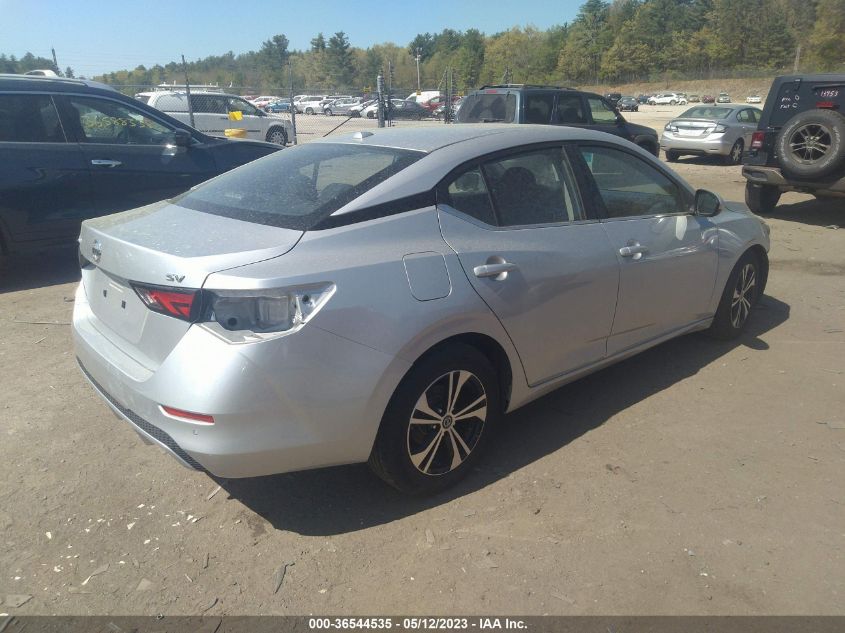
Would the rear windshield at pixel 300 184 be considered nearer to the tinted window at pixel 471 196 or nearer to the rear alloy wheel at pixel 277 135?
the tinted window at pixel 471 196

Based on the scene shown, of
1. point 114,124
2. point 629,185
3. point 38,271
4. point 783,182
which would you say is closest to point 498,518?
point 629,185

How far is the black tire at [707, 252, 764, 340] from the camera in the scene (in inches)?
181

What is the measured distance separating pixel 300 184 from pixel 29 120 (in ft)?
14.7

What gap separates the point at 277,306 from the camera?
240 centimetres

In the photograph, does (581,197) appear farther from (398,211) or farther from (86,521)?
(86,521)

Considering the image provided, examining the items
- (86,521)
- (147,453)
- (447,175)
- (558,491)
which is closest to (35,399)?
(147,453)

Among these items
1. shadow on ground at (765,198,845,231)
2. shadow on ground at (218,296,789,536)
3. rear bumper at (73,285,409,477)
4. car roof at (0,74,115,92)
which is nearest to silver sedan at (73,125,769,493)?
rear bumper at (73,285,409,477)

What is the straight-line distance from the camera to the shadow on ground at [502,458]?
294cm

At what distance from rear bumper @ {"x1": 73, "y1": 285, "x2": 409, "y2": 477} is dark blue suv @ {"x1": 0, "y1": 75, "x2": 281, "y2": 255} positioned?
4.36 meters

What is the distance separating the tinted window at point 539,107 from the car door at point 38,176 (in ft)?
23.3

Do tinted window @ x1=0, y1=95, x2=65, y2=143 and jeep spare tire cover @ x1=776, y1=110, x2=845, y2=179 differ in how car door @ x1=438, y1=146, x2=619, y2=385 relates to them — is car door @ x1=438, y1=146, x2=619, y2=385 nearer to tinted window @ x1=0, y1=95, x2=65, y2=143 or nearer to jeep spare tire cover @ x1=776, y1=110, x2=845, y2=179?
tinted window @ x1=0, y1=95, x2=65, y2=143

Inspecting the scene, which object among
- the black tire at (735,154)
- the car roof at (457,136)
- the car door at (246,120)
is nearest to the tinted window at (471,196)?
the car roof at (457,136)

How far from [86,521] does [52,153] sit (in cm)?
460

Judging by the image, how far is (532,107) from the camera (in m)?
11.1
